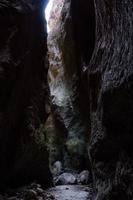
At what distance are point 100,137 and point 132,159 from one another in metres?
1.89

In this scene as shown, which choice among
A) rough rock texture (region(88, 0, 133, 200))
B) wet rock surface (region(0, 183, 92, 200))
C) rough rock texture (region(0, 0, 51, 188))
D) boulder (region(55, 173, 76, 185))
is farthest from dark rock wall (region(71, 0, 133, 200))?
boulder (region(55, 173, 76, 185))

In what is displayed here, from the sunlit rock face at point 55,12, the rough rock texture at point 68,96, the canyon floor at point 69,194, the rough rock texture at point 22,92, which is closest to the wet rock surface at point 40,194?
the canyon floor at point 69,194

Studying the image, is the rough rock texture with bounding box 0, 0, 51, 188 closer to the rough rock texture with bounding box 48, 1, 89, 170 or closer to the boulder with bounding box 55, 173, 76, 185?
the boulder with bounding box 55, 173, 76, 185

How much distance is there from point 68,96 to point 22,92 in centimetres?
869

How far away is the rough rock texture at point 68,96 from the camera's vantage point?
56.7 ft

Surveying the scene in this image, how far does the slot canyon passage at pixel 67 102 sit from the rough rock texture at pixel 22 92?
0.03 metres

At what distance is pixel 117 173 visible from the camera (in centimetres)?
639

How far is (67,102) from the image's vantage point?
19.5m

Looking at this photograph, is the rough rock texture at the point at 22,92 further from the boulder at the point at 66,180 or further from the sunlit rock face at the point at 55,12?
the sunlit rock face at the point at 55,12

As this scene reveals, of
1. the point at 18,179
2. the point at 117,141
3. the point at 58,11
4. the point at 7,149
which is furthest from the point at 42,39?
the point at 58,11

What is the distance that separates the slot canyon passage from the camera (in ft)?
20.7

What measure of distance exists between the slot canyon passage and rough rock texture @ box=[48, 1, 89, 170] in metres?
0.06

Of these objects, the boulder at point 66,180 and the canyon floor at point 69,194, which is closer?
the canyon floor at point 69,194

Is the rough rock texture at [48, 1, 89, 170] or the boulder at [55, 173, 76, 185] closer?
the boulder at [55, 173, 76, 185]
